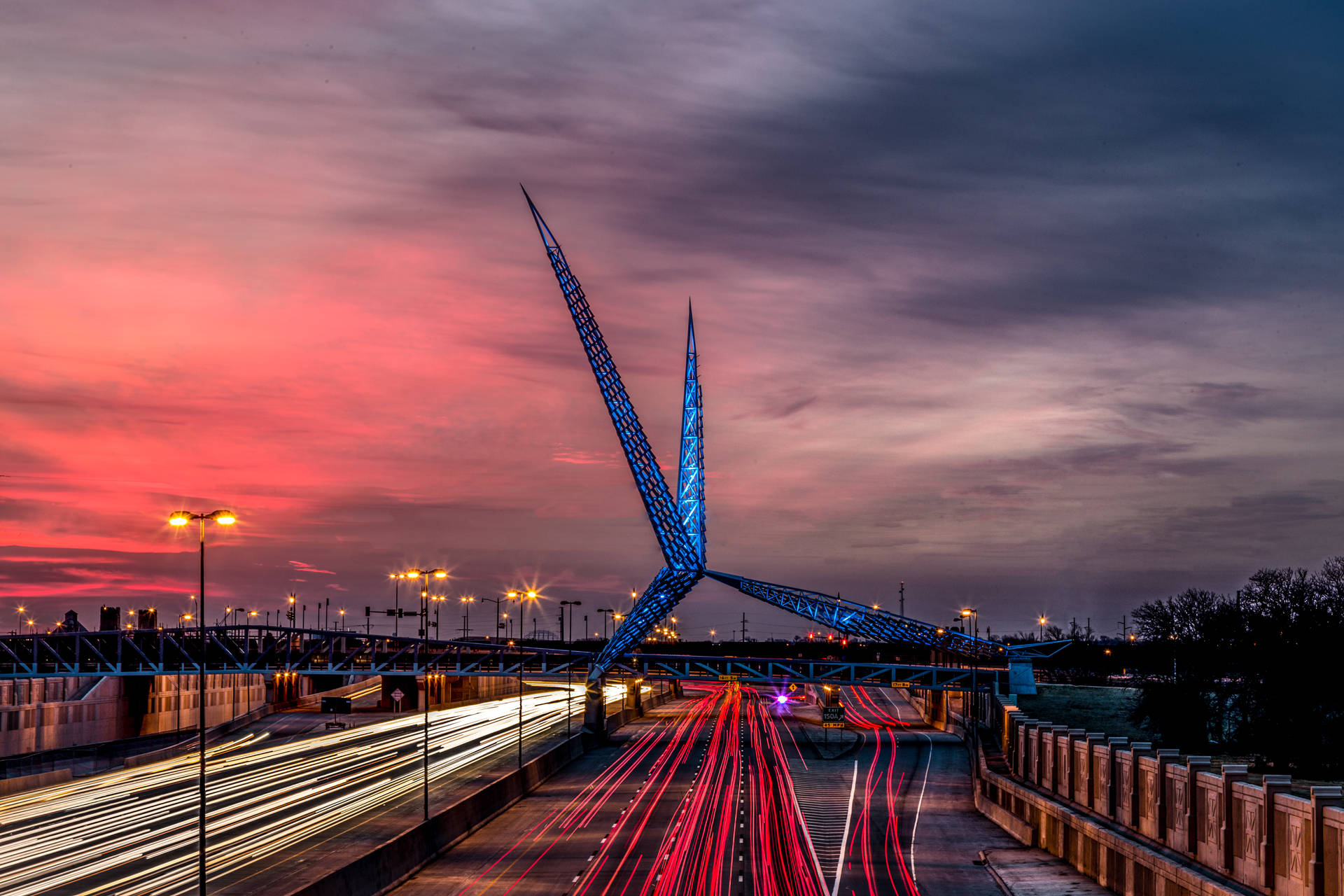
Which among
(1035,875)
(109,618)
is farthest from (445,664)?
(1035,875)

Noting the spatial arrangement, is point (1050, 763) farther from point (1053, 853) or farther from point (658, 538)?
point (658, 538)

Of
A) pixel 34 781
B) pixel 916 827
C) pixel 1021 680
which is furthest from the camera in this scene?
pixel 1021 680

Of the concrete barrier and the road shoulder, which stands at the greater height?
the road shoulder

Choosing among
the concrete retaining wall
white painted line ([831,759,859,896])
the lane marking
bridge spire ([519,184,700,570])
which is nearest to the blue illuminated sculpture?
bridge spire ([519,184,700,570])

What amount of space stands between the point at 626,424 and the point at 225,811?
5816cm

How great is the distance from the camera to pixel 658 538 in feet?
372

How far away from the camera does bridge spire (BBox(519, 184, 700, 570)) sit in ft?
372

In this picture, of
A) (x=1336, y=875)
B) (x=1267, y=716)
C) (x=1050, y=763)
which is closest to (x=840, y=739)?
(x=1267, y=716)

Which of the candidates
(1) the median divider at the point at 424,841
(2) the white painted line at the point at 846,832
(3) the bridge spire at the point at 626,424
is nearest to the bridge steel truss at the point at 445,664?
(3) the bridge spire at the point at 626,424

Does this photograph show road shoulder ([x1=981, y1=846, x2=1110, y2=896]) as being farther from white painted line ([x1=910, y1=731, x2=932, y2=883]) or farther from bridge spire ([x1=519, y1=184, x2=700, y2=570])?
bridge spire ([x1=519, y1=184, x2=700, y2=570])

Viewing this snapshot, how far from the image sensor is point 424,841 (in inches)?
1954

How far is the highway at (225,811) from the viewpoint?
44594 mm

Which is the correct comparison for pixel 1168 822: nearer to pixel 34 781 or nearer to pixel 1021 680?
pixel 34 781

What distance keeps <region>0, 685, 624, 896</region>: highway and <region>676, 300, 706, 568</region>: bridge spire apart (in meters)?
20.2
